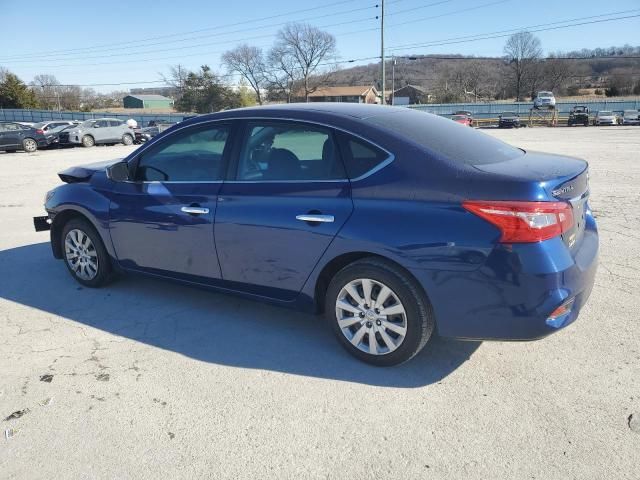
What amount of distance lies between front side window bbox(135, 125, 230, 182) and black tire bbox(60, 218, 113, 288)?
0.83 m

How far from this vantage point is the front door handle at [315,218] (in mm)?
3194

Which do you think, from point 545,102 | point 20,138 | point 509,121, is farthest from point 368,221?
point 545,102

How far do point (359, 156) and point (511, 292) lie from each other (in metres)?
1.25

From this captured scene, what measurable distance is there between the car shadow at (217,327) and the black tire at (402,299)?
14 centimetres

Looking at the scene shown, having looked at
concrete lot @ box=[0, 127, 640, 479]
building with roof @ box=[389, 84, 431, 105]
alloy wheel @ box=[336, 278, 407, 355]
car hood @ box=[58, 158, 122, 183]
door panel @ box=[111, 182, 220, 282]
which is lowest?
concrete lot @ box=[0, 127, 640, 479]

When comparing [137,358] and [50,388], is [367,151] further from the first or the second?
[50,388]

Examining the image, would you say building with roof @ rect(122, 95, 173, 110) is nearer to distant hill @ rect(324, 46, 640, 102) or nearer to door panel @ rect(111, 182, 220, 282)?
distant hill @ rect(324, 46, 640, 102)

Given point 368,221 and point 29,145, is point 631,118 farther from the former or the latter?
point 368,221

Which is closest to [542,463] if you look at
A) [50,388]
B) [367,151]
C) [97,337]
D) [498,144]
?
[367,151]

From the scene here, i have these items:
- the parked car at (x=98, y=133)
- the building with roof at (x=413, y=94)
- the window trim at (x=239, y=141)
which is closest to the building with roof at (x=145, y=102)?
the building with roof at (x=413, y=94)

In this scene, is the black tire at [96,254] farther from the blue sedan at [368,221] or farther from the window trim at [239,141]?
the window trim at [239,141]

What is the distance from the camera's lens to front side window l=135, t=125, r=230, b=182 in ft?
12.6

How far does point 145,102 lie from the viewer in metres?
112

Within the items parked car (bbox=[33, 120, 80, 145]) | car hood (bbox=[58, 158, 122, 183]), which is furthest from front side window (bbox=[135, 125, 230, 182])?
parked car (bbox=[33, 120, 80, 145])
